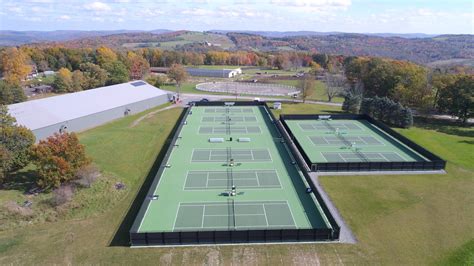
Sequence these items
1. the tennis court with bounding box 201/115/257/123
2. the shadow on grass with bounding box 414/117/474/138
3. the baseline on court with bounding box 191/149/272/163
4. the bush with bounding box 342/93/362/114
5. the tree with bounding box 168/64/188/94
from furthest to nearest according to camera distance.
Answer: the tree with bounding box 168/64/188/94 → the bush with bounding box 342/93/362/114 → the tennis court with bounding box 201/115/257/123 → the shadow on grass with bounding box 414/117/474/138 → the baseline on court with bounding box 191/149/272/163

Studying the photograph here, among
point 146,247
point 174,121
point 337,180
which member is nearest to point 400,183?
point 337,180

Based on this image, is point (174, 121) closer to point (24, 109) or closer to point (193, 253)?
point (24, 109)

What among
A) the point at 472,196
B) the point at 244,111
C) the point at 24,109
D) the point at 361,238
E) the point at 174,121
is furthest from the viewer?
the point at 244,111

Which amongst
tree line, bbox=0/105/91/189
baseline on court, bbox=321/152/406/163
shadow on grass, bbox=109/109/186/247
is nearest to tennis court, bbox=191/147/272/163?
shadow on grass, bbox=109/109/186/247

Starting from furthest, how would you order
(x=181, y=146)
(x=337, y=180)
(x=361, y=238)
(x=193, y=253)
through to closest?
(x=181, y=146)
(x=337, y=180)
(x=361, y=238)
(x=193, y=253)

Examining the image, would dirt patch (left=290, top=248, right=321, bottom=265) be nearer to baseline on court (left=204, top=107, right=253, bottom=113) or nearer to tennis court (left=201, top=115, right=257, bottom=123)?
tennis court (left=201, top=115, right=257, bottom=123)

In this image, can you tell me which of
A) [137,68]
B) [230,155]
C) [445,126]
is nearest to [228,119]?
[230,155]

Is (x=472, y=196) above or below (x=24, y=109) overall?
below
